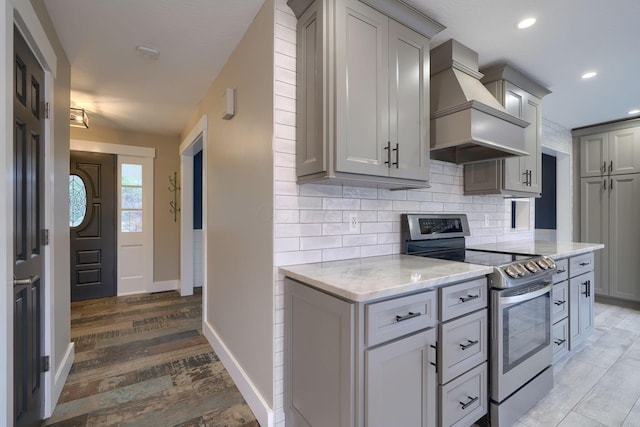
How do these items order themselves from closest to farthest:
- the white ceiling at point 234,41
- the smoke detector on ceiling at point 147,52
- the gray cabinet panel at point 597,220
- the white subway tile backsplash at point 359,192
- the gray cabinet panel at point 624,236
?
the white ceiling at point 234,41, the white subway tile backsplash at point 359,192, the smoke detector on ceiling at point 147,52, the gray cabinet panel at point 624,236, the gray cabinet panel at point 597,220

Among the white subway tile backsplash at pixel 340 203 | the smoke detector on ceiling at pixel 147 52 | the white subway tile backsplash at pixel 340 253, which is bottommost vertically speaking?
the white subway tile backsplash at pixel 340 253

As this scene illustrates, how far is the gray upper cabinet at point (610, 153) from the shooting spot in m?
3.71

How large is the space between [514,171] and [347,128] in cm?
193

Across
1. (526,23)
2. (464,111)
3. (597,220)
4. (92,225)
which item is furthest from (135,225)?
(597,220)

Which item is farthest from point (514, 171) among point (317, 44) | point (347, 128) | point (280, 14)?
point (280, 14)

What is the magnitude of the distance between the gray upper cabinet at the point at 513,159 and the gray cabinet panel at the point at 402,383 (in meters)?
1.73

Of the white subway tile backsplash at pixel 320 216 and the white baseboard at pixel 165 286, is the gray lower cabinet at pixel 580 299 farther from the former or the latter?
the white baseboard at pixel 165 286

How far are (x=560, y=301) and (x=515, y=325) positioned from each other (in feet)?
2.94

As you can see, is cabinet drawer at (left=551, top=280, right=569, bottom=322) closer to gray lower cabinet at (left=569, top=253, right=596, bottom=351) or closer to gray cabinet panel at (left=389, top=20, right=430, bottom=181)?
gray lower cabinet at (left=569, top=253, right=596, bottom=351)

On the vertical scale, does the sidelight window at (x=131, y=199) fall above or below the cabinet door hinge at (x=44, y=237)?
above

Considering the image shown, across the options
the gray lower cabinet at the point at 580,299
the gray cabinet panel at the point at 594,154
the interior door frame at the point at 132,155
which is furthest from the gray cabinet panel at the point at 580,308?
the interior door frame at the point at 132,155

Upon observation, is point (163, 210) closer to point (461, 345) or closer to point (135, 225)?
point (135, 225)

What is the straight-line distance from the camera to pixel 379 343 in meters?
1.20

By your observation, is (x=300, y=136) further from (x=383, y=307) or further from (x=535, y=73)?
(x=535, y=73)
